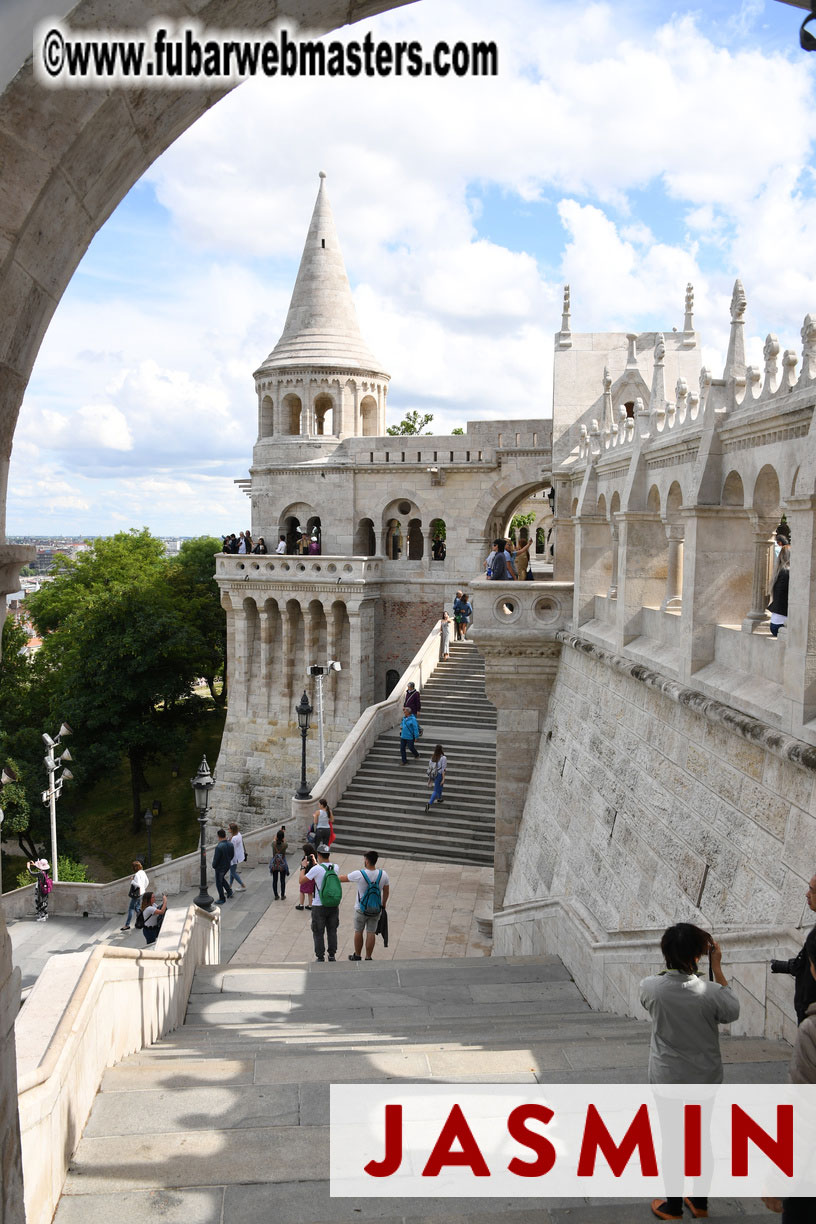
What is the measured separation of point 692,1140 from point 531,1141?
0.79m

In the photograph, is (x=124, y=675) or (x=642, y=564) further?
(x=124, y=675)

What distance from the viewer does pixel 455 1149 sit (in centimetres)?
409

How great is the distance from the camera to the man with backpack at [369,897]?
1049cm

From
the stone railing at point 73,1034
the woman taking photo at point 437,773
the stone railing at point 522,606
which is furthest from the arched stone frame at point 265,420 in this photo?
the stone railing at point 73,1034

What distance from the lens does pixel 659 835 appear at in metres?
8.74

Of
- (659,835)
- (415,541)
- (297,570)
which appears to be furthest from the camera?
(415,541)

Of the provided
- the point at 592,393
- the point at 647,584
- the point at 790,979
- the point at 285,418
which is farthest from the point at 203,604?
the point at 790,979

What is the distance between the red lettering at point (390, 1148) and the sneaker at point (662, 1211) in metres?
1.08

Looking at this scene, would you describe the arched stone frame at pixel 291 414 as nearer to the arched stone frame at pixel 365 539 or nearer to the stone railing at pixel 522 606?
the arched stone frame at pixel 365 539

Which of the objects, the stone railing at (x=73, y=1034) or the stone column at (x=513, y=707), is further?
the stone column at (x=513, y=707)

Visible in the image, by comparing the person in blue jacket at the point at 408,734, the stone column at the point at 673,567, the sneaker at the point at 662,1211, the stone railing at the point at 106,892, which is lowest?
the stone railing at the point at 106,892

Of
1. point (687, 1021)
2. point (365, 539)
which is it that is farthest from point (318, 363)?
point (687, 1021)

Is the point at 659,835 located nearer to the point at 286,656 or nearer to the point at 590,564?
the point at 590,564

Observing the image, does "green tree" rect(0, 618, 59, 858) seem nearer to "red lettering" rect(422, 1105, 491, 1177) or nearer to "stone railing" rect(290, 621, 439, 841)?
"stone railing" rect(290, 621, 439, 841)
